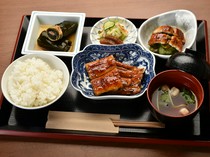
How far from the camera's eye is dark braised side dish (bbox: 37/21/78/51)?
185 cm

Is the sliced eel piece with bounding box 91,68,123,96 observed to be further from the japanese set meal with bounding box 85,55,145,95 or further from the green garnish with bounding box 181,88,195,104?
the green garnish with bounding box 181,88,195,104

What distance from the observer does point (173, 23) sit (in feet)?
6.18

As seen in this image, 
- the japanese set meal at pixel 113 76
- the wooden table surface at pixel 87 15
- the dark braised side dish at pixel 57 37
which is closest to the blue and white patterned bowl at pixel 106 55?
the japanese set meal at pixel 113 76

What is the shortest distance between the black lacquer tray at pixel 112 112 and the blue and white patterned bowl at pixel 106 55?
0.07 metres

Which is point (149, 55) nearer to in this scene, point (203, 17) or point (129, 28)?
point (129, 28)

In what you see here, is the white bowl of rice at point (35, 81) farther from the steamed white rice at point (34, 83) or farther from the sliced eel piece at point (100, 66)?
the sliced eel piece at point (100, 66)

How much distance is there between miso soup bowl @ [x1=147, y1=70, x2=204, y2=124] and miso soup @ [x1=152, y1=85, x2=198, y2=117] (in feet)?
0.07

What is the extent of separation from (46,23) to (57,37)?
0.20 metres

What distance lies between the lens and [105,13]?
2.06 metres

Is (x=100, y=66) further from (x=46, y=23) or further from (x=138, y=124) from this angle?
(x=46, y=23)

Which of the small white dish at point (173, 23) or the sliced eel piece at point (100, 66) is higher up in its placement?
the small white dish at point (173, 23)

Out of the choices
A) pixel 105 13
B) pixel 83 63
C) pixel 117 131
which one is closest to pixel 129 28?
pixel 105 13

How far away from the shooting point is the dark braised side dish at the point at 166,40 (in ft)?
5.64

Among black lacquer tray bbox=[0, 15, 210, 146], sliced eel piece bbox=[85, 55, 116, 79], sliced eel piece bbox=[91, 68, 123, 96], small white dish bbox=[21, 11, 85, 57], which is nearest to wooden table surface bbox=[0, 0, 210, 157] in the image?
black lacquer tray bbox=[0, 15, 210, 146]
